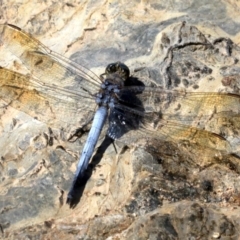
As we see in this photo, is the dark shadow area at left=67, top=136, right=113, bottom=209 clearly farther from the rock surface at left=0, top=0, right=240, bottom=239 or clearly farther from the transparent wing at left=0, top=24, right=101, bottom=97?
the transparent wing at left=0, top=24, right=101, bottom=97

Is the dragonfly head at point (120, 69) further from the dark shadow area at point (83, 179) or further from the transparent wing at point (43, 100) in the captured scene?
the dark shadow area at point (83, 179)

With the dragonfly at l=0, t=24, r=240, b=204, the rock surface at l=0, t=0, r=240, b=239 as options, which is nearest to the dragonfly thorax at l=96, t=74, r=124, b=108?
the dragonfly at l=0, t=24, r=240, b=204

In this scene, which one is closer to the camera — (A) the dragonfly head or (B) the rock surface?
(B) the rock surface

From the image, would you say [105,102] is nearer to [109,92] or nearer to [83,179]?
[109,92]

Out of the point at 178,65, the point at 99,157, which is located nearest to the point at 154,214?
the point at 99,157

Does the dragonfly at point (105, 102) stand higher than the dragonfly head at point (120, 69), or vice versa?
the dragonfly head at point (120, 69)

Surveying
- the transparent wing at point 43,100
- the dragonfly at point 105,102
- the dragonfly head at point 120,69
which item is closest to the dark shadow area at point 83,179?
the dragonfly at point 105,102
